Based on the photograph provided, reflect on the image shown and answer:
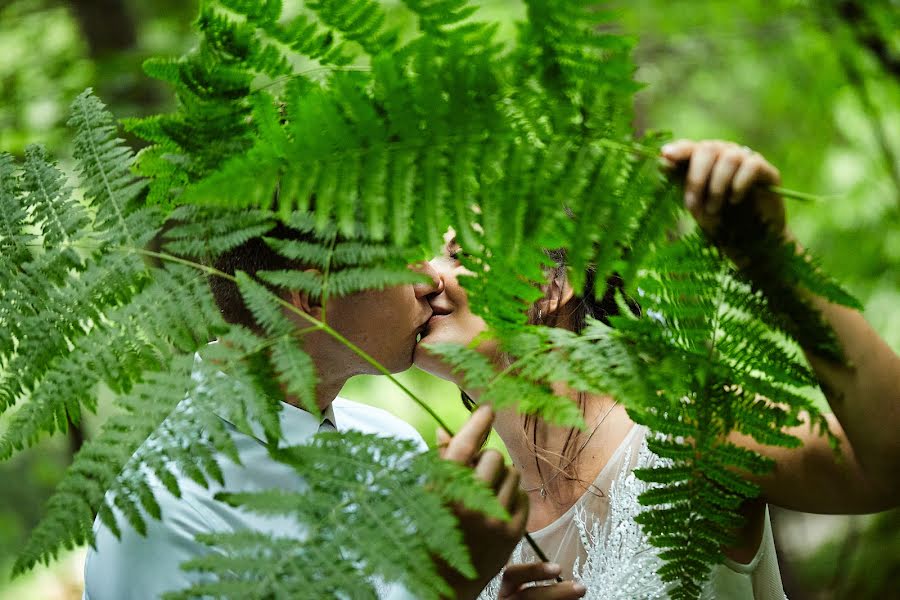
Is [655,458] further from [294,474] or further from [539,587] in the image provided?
[294,474]

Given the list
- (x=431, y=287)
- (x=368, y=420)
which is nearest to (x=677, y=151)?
(x=431, y=287)

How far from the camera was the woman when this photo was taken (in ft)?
3.28

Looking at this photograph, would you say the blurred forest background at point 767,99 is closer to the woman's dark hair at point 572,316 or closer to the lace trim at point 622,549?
the woman's dark hair at point 572,316

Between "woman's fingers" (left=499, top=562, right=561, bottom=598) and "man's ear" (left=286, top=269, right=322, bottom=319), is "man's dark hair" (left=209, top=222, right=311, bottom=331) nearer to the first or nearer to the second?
"man's ear" (left=286, top=269, right=322, bottom=319)

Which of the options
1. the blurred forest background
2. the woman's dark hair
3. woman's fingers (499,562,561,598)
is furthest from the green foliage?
the blurred forest background

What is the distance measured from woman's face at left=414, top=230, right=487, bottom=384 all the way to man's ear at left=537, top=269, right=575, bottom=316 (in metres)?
0.18

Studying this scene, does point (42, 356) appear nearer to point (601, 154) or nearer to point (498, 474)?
point (498, 474)

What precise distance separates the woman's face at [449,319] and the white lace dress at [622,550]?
484 mm

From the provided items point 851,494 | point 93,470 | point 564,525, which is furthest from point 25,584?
point 851,494

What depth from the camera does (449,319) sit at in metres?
2.00

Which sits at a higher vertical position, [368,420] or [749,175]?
[749,175]

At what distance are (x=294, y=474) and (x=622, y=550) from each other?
85 cm

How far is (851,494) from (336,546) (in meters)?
0.93

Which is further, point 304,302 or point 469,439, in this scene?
point 304,302
